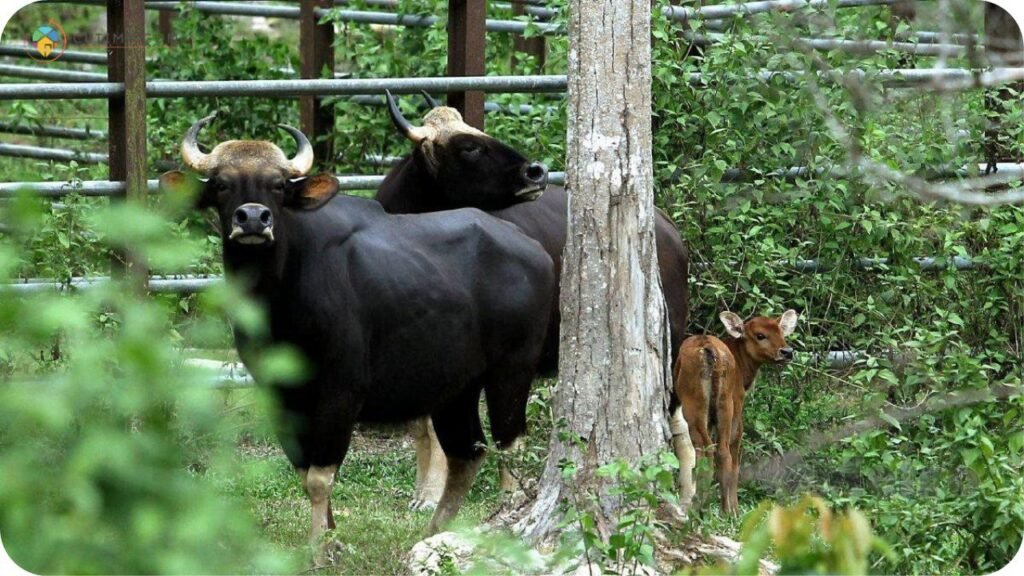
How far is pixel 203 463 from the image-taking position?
2.77 meters

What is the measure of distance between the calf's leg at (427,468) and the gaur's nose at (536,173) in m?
1.37

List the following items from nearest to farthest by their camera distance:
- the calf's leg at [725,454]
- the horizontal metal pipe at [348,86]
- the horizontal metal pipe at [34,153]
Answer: the calf's leg at [725,454], the horizontal metal pipe at [348,86], the horizontal metal pipe at [34,153]

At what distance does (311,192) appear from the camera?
6.61m

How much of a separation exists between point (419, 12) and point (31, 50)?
350 cm

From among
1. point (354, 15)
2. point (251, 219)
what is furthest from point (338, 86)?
point (354, 15)

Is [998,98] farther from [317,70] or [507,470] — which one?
[317,70]

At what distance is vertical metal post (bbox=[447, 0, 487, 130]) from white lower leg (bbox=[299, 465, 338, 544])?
2.92m

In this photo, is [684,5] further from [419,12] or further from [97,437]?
[97,437]

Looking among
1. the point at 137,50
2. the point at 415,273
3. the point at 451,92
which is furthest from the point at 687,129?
the point at 137,50

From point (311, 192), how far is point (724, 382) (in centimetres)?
225

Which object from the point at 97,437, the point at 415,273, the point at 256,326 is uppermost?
the point at 256,326

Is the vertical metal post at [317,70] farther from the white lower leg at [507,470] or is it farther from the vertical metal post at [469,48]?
the white lower leg at [507,470]

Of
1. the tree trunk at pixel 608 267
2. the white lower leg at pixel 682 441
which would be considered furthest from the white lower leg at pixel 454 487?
the white lower leg at pixel 682 441

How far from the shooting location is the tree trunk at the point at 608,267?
584cm
